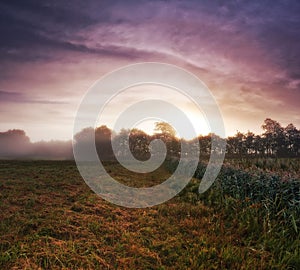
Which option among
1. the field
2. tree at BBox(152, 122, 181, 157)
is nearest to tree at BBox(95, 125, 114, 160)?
tree at BBox(152, 122, 181, 157)

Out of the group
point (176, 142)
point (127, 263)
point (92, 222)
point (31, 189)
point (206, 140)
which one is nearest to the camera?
point (127, 263)

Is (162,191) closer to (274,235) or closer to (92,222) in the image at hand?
(92,222)

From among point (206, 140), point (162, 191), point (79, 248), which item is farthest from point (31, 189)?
point (206, 140)

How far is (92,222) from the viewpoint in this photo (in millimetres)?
6969

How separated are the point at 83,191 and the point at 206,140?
62.2 m

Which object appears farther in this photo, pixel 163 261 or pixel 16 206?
pixel 16 206

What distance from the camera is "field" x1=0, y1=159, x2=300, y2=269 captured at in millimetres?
4902

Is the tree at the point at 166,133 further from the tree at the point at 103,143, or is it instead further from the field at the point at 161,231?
the field at the point at 161,231

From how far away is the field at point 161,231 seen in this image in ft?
16.1

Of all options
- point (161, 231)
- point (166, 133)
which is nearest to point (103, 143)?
point (166, 133)

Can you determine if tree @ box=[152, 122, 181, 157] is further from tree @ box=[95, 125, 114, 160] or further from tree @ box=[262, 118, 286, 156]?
tree @ box=[262, 118, 286, 156]

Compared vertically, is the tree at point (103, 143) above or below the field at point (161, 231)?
above

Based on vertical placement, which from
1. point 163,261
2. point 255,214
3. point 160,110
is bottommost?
point 163,261

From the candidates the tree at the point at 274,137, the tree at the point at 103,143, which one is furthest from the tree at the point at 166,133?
the tree at the point at 274,137
